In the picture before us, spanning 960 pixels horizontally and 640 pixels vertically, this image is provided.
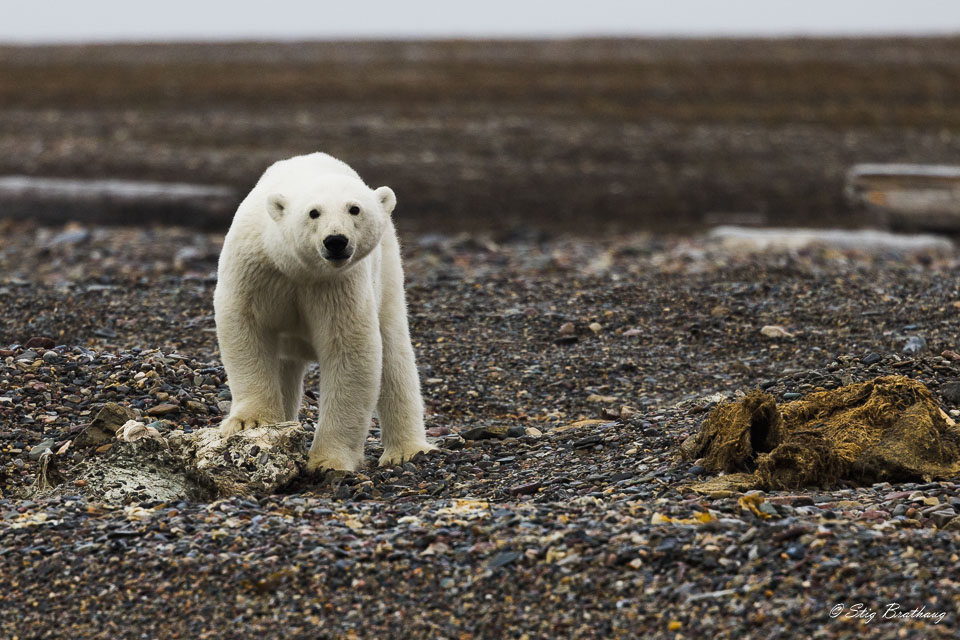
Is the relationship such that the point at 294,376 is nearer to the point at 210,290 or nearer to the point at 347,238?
the point at 347,238

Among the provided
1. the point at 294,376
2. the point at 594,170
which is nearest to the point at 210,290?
the point at 294,376

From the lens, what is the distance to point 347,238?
5.31 meters

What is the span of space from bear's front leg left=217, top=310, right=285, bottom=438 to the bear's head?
0.49 m

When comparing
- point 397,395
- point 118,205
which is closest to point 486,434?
point 397,395

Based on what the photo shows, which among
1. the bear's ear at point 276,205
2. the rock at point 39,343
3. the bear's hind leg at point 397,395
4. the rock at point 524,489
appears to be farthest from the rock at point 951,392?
the rock at point 39,343

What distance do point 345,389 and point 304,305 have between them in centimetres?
46

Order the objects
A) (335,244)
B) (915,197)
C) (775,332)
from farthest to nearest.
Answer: (915,197), (775,332), (335,244)

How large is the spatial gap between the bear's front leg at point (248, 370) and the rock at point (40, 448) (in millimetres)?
930

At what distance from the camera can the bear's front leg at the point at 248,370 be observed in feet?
19.1

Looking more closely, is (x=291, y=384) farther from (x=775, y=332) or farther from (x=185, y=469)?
(x=775, y=332)

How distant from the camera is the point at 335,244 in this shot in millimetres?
5273

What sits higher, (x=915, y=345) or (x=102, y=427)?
(x=915, y=345)

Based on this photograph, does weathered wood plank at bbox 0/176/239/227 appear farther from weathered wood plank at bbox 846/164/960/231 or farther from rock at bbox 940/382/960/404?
rock at bbox 940/382/960/404

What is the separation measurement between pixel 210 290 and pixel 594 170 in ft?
34.5
